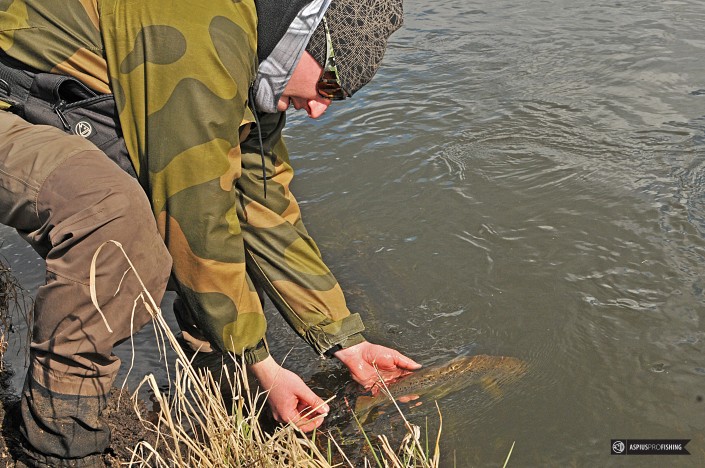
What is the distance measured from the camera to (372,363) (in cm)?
338

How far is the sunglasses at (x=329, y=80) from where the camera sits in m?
2.58

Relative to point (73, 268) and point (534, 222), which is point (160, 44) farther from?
point (534, 222)

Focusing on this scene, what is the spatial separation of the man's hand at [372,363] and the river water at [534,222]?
17 cm

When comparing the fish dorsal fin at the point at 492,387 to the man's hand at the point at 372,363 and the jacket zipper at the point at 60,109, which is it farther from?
the jacket zipper at the point at 60,109

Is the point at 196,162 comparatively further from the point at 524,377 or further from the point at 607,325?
the point at 607,325

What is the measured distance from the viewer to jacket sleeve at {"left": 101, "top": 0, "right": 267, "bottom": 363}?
2.32 meters

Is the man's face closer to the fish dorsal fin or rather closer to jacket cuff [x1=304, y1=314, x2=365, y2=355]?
jacket cuff [x1=304, y1=314, x2=365, y2=355]

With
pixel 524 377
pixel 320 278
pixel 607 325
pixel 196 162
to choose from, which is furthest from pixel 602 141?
pixel 196 162

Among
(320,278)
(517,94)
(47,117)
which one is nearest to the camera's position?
(47,117)

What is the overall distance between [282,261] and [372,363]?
1.99ft

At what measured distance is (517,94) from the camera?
6.11 m

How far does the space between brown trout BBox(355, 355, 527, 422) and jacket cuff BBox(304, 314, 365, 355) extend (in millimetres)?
320

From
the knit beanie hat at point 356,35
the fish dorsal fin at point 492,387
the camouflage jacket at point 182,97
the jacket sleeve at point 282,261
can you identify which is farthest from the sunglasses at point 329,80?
the fish dorsal fin at point 492,387

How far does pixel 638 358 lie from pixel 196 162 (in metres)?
2.17
